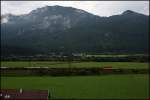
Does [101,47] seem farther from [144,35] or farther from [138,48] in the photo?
[144,35]

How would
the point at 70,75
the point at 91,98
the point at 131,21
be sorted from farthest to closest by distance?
the point at 131,21
the point at 70,75
the point at 91,98

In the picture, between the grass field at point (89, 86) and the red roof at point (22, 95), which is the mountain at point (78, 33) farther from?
the red roof at point (22, 95)

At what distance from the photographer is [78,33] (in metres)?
145

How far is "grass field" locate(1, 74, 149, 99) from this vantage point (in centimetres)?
2452

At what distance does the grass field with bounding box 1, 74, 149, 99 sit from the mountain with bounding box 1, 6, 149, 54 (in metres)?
72.1

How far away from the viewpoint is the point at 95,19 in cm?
17725

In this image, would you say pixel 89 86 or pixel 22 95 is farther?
pixel 89 86

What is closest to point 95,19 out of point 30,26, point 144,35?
point 30,26

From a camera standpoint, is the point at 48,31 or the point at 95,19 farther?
the point at 95,19

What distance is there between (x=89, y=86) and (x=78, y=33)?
382ft

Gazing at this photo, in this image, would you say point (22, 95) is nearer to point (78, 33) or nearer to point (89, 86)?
point (89, 86)

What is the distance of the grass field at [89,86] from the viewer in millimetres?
24516

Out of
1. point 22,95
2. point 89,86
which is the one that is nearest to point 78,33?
point 89,86

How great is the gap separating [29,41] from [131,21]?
176 feet
